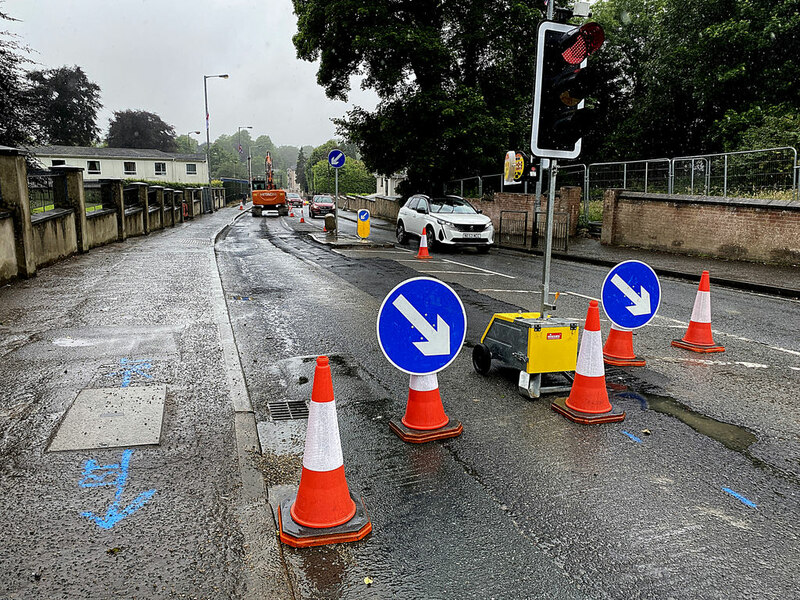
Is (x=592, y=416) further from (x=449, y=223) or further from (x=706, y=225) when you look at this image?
(x=706, y=225)

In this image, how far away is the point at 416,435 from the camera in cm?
→ 425

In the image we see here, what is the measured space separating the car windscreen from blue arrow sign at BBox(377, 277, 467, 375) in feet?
→ 47.9

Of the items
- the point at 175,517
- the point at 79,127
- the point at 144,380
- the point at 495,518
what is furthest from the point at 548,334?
the point at 79,127

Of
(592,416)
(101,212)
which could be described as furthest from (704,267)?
(101,212)

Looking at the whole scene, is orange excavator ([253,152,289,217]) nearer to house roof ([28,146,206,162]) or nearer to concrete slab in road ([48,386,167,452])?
house roof ([28,146,206,162])

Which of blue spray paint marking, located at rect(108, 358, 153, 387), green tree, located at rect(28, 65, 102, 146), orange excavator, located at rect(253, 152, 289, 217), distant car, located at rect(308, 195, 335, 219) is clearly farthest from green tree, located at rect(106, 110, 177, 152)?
blue spray paint marking, located at rect(108, 358, 153, 387)

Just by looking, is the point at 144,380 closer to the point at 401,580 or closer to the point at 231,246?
the point at 401,580

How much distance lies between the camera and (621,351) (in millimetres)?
6297

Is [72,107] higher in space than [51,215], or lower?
higher

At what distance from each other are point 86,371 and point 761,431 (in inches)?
233

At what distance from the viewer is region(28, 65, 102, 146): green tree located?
67969 millimetres

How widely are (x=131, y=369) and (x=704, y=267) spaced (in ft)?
43.9

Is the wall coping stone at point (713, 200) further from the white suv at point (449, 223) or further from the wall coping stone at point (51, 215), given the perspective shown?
the wall coping stone at point (51, 215)

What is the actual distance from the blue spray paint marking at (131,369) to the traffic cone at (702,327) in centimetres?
601
